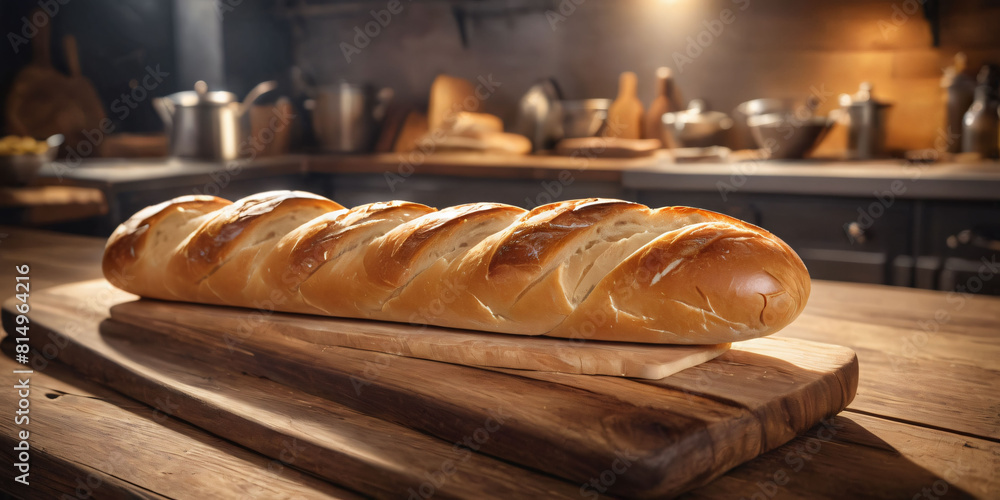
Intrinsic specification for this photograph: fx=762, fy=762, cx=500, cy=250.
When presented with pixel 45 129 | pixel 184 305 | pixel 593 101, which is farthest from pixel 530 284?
pixel 45 129

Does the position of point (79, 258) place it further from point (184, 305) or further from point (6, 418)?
point (6, 418)

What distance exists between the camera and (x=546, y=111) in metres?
3.46

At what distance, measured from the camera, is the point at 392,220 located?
1.00 m

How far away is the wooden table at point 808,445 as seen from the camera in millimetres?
611

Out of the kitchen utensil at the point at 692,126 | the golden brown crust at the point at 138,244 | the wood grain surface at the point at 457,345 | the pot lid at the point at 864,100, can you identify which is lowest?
the wood grain surface at the point at 457,345

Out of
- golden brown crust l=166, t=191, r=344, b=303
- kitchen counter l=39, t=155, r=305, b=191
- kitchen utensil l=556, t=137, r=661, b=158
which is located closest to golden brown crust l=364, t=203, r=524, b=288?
golden brown crust l=166, t=191, r=344, b=303

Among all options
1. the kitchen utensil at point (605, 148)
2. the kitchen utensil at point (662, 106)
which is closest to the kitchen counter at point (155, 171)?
the kitchen utensil at point (605, 148)

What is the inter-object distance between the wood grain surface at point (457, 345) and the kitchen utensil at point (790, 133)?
214cm

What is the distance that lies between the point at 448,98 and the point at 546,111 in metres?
0.67

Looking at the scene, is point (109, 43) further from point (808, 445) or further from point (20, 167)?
point (808, 445)

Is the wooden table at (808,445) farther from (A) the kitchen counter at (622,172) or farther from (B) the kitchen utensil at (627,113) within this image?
(B) the kitchen utensil at (627,113)

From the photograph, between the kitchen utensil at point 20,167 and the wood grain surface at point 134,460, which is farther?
the kitchen utensil at point 20,167

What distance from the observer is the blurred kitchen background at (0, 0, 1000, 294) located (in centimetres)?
238

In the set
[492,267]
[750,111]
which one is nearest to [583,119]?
[750,111]
